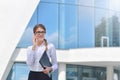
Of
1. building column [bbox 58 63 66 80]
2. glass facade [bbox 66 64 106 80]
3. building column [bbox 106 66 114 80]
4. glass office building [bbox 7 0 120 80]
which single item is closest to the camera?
glass office building [bbox 7 0 120 80]

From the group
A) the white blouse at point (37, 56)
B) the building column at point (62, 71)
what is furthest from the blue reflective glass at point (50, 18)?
the white blouse at point (37, 56)

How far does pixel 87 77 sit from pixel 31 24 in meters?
4.65

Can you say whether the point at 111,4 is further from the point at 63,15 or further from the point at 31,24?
the point at 31,24

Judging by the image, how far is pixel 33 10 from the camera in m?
22.3

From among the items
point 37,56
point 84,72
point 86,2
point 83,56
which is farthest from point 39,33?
point 84,72

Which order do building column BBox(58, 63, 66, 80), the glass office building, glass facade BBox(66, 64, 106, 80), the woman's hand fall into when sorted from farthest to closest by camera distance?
glass facade BBox(66, 64, 106, 80)
building column BBox(58, 63, 66, 80)
the glass office building
the woman's hand

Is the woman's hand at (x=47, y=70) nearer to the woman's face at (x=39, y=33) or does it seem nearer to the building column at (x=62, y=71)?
the woman's face at (x=39, y=33)

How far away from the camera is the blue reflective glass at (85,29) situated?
74.6 feet

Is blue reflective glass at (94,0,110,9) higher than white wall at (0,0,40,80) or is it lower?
higher

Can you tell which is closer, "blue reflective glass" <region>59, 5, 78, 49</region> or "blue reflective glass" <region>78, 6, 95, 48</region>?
"blue reflective glass" <region>59, 5, 78, 49</region>

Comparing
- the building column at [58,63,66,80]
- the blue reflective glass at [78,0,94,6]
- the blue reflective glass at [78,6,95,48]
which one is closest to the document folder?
the blue reflective glass at [78,6,95,48]

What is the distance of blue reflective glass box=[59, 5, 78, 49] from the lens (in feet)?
73.7

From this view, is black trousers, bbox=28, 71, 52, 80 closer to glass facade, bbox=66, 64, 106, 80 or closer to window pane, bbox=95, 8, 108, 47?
window pane, bbox=95, 8, 108, 47

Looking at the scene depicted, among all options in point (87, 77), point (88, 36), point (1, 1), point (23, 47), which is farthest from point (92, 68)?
point (1, 1)
